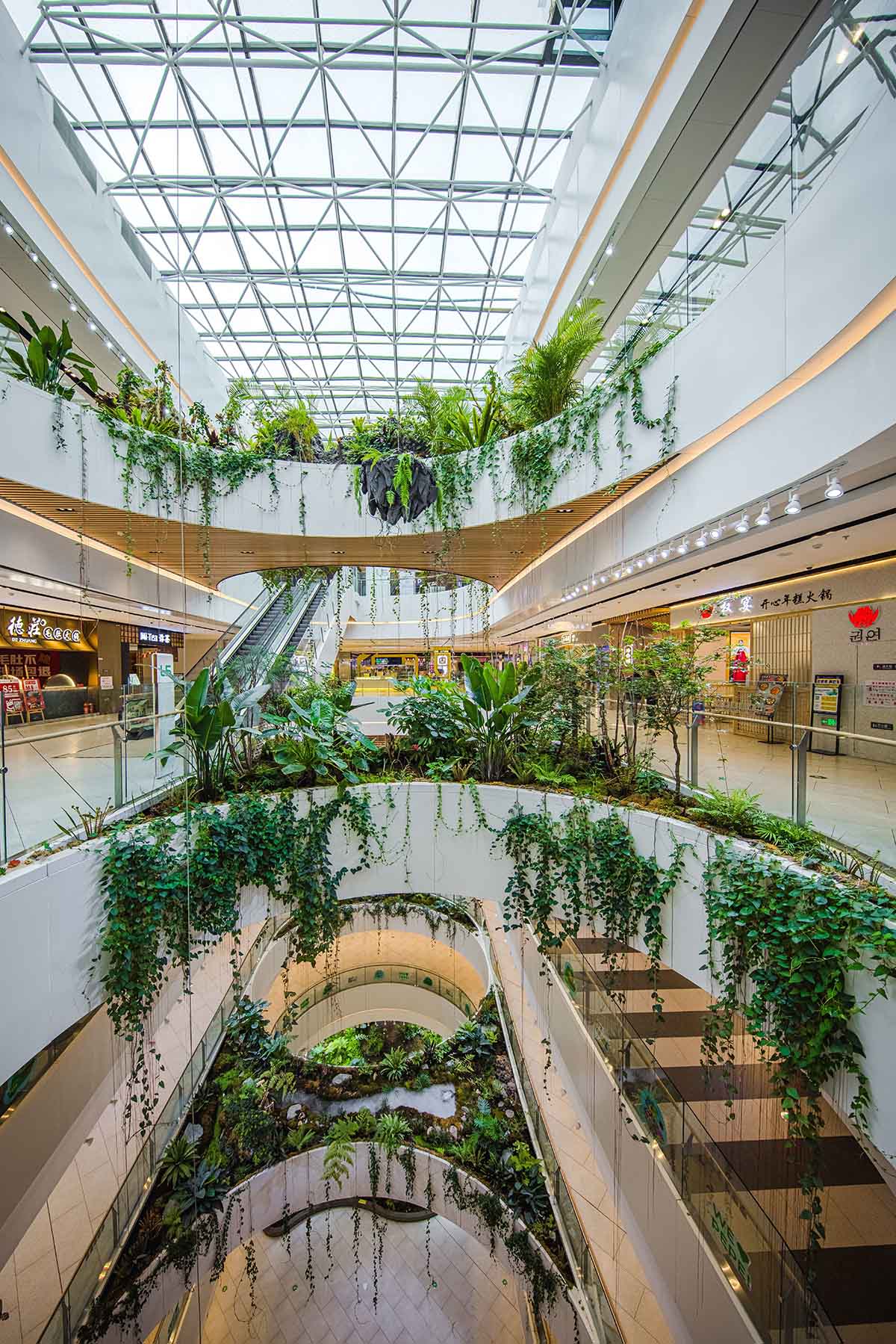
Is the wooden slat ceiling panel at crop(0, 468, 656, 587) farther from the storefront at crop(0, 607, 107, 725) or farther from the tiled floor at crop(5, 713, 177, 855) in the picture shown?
the storefront at crop(0, 607, 107, 725)

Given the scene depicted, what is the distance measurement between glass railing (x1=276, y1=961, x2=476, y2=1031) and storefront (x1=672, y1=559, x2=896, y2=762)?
32.7 ft

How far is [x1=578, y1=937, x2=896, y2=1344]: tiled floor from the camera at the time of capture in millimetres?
4445

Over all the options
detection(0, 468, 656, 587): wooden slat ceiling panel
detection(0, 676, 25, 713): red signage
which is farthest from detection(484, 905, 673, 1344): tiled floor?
detection(0, 468, 656, 587): wooden slat ceiling panel

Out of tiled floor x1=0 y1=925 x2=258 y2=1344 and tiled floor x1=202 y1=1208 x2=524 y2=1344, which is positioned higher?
tiled floor x1=0 y1=925 x2=258 y2=1344

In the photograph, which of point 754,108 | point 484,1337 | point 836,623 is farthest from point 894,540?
point 484,1337

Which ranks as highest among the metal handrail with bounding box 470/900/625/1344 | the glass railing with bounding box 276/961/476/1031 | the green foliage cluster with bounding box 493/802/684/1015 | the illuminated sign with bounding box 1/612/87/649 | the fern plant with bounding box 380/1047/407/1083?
the illuminated sign with bounding box 1/612/87/649

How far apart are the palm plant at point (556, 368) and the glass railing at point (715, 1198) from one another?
7.98 m

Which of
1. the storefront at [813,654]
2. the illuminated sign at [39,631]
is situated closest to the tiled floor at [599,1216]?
the storefront at [813,654]

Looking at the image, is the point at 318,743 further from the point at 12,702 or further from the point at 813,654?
the point at 813,654

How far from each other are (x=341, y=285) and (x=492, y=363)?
535cm

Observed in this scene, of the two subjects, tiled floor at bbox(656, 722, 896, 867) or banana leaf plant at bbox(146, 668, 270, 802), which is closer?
tiled floor at bbox(656, 722, 896, 867)

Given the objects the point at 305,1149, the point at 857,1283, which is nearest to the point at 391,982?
the point at 305,1149

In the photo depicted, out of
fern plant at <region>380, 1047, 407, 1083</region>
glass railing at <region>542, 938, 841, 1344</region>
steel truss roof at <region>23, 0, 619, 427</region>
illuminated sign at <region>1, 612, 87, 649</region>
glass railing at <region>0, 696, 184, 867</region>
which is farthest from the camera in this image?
illuminated sign at <region>1, 612, 87, 649</region>

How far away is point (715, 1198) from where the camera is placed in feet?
15.6
